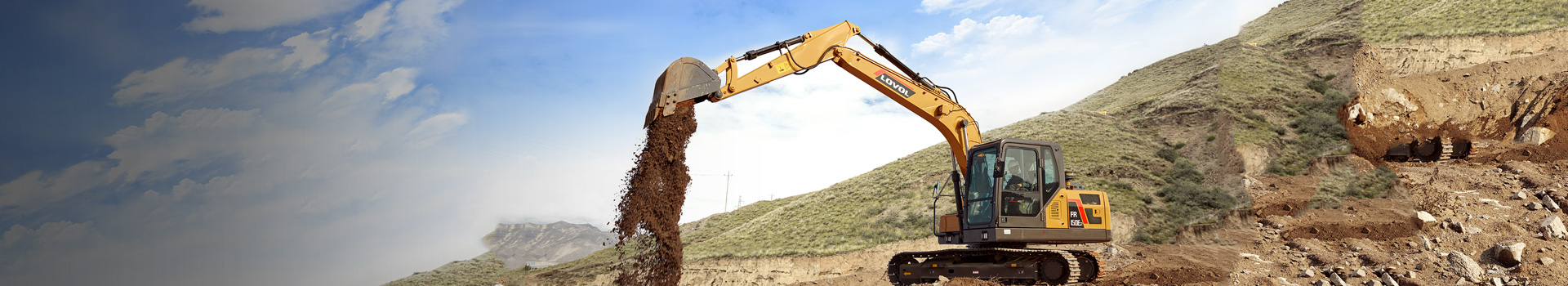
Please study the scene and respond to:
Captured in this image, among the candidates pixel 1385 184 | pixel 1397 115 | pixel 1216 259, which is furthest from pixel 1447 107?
pixel 1216 259

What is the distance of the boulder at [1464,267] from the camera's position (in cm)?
1054

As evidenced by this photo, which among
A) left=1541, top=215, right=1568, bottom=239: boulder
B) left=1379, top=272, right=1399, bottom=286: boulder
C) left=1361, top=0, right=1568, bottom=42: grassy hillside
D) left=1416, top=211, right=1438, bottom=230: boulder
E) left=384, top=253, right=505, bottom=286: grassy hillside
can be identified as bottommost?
left=1379, top=272, right=1399, bottom=286: boulder

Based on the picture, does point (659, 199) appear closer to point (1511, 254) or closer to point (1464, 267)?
point (1464, 267)

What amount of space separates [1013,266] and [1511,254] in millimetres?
7542

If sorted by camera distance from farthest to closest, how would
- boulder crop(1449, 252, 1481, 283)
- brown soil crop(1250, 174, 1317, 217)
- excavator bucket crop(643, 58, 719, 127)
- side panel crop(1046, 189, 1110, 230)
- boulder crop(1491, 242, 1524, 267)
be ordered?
brown soil crop(1250, 174, 1317, 217) → boulder crop(1491, 242, 1524, 267) → boulder crop(1449, 252, 1481, 283) → side panel crop(1046, 189, 1110, 230) → excavator bucket crop(643, 58, 719, 127)

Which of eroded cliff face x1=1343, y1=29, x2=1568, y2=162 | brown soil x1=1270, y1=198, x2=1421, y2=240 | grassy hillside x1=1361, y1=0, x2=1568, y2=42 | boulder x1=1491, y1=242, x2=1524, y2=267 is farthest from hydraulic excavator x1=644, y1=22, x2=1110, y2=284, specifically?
grassy hillside x1=1361, y1=0, x2=1568, y2=42

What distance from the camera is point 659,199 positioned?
1003cm

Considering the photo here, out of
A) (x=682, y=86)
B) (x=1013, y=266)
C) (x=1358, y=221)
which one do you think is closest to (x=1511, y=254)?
(x=1358, y=221)

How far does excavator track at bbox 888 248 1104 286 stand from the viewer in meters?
10.4

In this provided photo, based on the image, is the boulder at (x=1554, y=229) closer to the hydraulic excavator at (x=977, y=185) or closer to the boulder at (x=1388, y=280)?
the boulder at (x=1388, y=280)

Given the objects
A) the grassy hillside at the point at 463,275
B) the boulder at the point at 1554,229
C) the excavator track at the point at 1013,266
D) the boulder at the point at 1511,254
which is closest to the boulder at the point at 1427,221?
the boulder at the point at 1554,229

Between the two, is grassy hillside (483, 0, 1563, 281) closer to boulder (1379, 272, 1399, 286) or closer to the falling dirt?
boulder (1379, 272, 1399, 286)

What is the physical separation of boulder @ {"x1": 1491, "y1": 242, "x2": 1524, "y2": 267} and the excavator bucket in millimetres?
12028

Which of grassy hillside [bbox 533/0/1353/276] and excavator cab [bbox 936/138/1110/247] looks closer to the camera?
excavator cab [bbox 936/138/1110/247]
